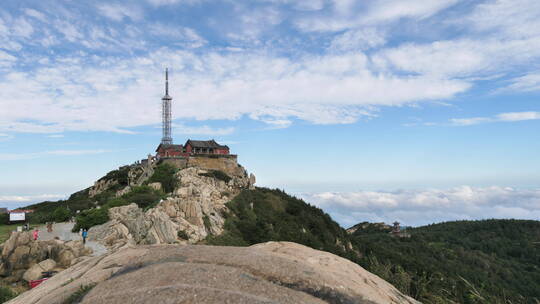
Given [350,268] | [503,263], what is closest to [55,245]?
[350,268]

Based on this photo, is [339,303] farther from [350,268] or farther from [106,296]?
[106,296]

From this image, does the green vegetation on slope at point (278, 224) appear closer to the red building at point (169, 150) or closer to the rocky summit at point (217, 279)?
the rocky summit at point (217, 279)

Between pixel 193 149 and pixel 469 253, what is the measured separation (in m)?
87.6

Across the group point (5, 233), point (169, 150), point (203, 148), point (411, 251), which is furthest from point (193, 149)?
point (411, 251)

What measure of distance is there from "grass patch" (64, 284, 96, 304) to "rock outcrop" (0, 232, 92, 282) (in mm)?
18551

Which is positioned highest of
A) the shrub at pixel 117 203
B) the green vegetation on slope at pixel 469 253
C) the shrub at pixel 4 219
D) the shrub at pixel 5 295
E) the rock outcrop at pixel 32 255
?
the shrub at pixel 117 203

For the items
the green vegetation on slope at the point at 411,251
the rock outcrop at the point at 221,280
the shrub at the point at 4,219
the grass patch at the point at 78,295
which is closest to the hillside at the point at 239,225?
the green vegetation on slope at the point at 411,251

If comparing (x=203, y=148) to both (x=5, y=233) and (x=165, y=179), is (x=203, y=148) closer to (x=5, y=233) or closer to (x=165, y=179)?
(x=165, y=179)

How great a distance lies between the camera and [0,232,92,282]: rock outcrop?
22219 mm

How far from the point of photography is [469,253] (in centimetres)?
9925

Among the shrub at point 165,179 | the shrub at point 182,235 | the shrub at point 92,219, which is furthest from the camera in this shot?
the shrub at point 165,179

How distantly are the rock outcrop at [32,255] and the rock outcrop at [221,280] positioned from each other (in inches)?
630

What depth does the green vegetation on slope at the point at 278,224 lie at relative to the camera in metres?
38.8

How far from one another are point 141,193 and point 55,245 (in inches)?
823
